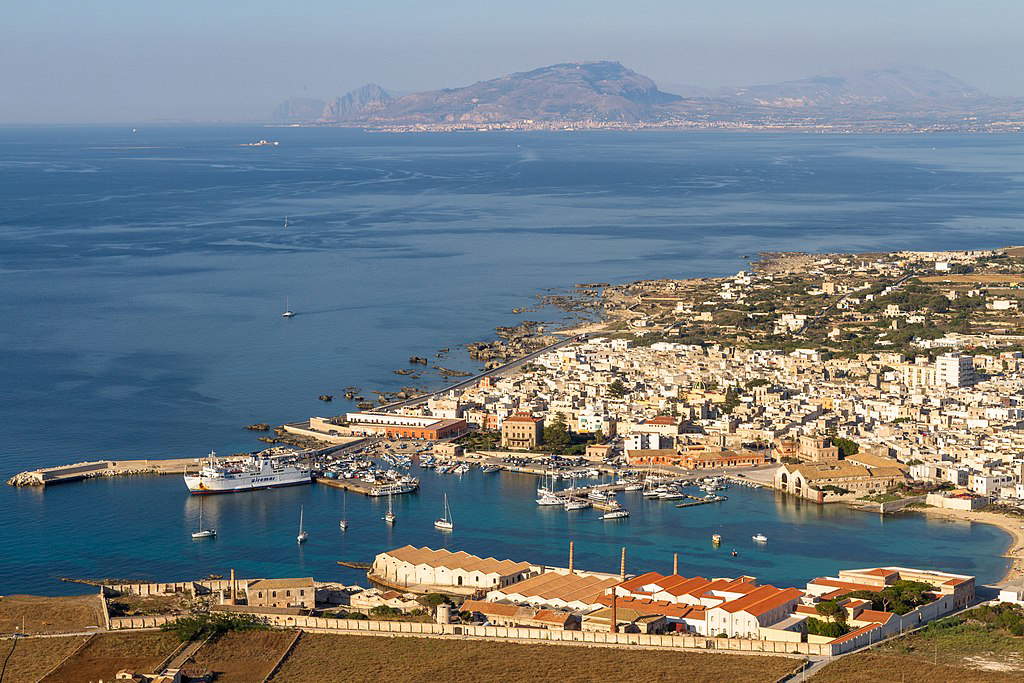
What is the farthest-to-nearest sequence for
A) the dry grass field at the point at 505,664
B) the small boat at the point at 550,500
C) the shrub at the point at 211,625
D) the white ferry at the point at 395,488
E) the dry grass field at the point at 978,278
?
the dry grass field at the point at 978,278
the white ferry at the point at 395,488
the small boat at the point at 550,500
the shrub at the point at 211,625
the dry grass field at the point at 505,664

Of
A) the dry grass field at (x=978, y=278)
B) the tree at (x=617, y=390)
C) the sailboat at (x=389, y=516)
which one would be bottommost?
the sailboat at (x=389, y=516)

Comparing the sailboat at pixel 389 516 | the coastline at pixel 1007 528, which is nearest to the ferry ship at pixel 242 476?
the sailboat at pixel 389 516

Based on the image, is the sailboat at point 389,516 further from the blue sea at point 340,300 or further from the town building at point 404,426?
the town building at point 404,426

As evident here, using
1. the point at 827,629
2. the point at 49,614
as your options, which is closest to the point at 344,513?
the point at 49,614

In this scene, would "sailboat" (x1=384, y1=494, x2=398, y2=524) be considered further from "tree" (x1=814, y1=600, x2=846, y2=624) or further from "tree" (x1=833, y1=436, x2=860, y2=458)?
"tree" (x1=833, y1=436, x2=860, y2=458)

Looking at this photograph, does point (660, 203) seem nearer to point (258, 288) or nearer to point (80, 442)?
point (258, 288)

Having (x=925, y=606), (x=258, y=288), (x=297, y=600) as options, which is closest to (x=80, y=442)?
(x=297, y=600)
